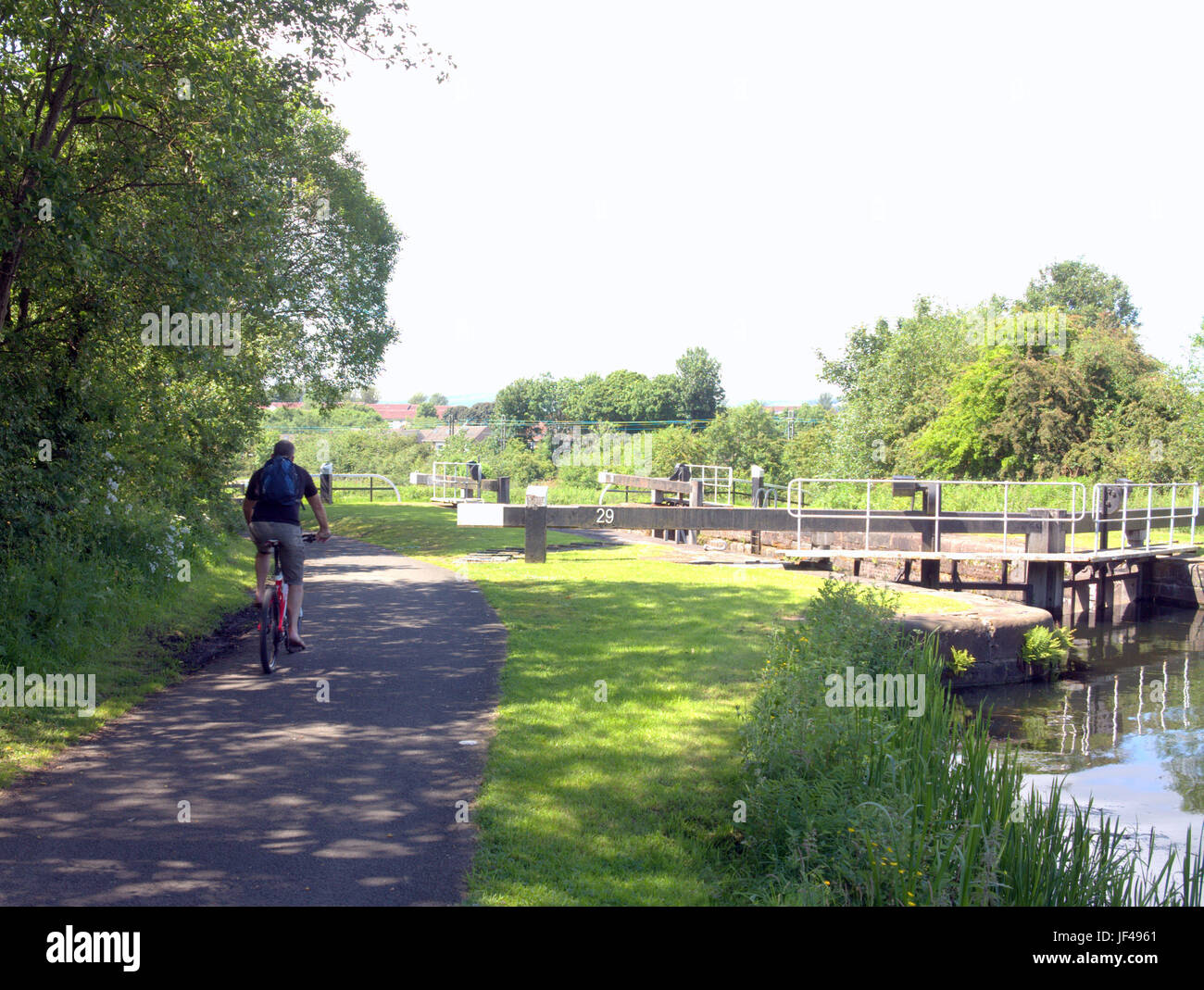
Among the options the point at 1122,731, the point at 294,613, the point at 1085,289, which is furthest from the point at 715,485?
the point at 1085,289

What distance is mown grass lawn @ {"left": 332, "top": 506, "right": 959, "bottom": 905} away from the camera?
14.1 ft

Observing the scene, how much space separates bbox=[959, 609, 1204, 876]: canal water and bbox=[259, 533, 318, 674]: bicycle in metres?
6.18

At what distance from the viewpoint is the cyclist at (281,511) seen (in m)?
8.20

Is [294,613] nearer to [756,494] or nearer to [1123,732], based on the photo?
[1123,732]

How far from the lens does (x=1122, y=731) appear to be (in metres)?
10.3

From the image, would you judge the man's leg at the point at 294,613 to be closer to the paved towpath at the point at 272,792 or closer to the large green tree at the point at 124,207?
the paved towpath at the point at 272,792

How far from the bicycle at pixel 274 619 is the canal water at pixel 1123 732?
618 cm

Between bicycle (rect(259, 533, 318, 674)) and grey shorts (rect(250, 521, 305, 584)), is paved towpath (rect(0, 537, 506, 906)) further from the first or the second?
grey shorts (rect(250, 521, 305, 584))

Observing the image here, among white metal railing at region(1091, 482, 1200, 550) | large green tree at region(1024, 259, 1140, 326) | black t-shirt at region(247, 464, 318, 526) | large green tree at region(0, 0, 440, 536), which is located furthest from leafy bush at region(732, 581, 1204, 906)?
large green tree at region(1024, 259, 1140, 326)

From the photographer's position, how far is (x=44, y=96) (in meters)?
8.03

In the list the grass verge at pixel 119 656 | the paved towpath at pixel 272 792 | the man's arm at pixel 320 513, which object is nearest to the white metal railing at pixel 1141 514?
the paved towpath at pixel 272 792
